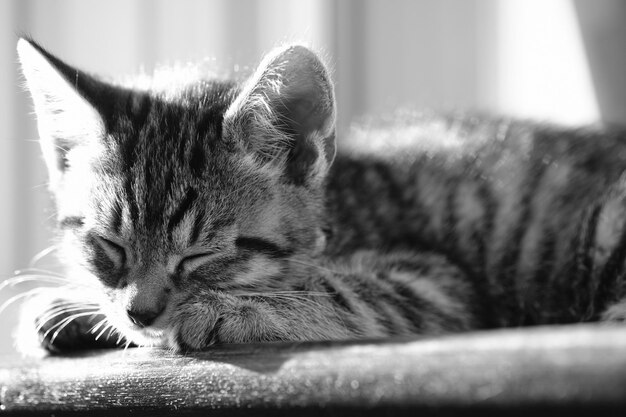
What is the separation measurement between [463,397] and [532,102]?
9.09 ft

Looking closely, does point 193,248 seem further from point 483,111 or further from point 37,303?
point 483,111

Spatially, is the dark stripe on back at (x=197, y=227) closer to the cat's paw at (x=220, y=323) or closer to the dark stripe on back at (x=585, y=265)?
the cat's paw at (x=220, y=323)

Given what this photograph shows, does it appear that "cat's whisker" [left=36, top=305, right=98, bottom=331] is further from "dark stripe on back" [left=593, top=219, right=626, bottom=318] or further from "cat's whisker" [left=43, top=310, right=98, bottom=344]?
"dark stripe on back" [left=593, top=219, right=626, bottom=318]

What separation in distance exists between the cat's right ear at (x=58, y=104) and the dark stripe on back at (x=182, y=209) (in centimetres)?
23

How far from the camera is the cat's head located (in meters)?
1.24

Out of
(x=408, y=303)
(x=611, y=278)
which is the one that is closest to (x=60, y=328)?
(x=408, y=303)

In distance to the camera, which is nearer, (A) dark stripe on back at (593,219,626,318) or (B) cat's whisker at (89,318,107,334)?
(B) cat's whisker at (89,318,107,334)

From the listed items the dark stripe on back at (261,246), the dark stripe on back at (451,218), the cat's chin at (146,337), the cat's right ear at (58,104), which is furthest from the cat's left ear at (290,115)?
the dark stripe on back at (451,218)

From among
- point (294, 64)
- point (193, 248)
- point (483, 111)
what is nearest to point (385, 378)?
point (193, 248)

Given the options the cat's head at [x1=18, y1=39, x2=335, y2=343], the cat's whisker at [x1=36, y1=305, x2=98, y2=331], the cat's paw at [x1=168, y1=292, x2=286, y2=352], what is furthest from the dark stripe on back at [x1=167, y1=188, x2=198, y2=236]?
the cat's whisker at [x1=36, y1=305, x2=98, y2=331]

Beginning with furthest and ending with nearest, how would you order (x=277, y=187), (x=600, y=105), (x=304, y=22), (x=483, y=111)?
1. (x=304, y=22)
2. (x=600, y=105)
3. (x=483, y=111)
4. (x=277, y=187)

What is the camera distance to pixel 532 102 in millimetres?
3219

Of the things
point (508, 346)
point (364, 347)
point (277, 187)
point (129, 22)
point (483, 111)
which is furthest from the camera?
point (129, 22)

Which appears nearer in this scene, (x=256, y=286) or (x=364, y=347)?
(x=364, y=347)
